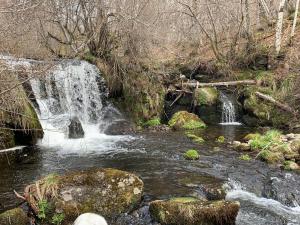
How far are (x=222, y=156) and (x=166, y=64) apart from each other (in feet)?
26.2

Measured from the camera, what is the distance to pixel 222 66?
16328 mm

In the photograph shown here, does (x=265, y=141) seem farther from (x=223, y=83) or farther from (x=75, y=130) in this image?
(x=75, y=130)

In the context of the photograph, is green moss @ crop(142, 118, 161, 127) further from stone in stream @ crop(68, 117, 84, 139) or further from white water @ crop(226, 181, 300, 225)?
white water @ crop(226, 181, 300, 225)

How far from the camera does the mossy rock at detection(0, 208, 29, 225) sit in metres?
5.76

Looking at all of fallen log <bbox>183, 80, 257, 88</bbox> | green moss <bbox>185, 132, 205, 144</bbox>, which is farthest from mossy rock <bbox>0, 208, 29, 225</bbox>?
fallen log <bbox>183, 80, 257, 88</bbox>

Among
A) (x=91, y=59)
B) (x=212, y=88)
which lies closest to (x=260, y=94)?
(x=212, y=88)

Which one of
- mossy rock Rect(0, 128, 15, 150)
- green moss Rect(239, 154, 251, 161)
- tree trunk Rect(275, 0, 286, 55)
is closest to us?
green moss Rect(239, 154, 251, 161)

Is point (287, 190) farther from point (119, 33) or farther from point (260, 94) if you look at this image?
point (119, 33)

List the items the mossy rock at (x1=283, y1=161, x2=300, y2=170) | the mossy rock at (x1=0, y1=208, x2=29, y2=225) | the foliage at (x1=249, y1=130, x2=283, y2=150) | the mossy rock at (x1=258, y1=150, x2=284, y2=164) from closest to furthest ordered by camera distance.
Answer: the mossy rock at (x1=0, y1=208, x2=29, y2=225) < the mossy rock at (x1=283, y1=161, x2=300, y2=170) < the mossy rock at (x1=258, y1=150, x2=284, y2=164) < the foliage at (x1=249, y1=130, x2=283, y2=150)

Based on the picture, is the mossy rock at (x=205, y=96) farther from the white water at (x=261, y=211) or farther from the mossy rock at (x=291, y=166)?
the white water at (x=261, y=211)

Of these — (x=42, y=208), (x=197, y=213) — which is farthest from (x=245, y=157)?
(x=42, y=208)

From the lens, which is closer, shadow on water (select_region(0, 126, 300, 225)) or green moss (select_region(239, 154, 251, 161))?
shadow on water (select_region(0, 126, 300, 225))

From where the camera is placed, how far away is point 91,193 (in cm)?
649

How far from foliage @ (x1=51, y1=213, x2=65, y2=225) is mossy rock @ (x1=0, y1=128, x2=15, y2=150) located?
185 inches
